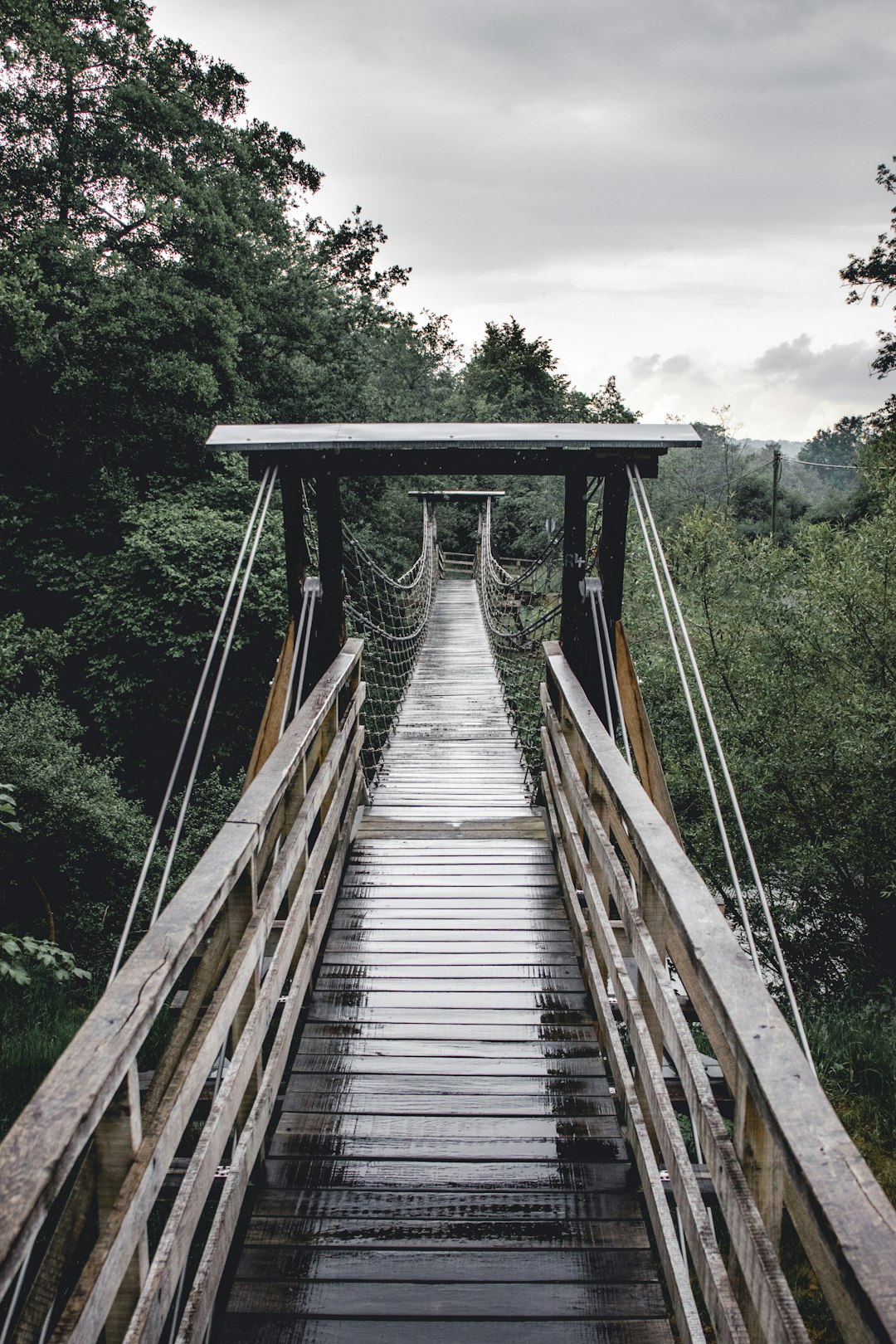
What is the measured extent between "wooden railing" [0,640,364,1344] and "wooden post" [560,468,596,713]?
5.26ft

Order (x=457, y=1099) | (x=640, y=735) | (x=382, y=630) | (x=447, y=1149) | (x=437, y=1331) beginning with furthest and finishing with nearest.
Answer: (x=382, y=630)
(x=640, y=735)
(x=457, y=1099)
(x=447, y=1149)
(x=437, y=1331)

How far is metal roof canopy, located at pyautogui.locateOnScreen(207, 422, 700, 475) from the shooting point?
2932mm

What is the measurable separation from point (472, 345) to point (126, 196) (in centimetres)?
2687

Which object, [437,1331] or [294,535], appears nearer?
[437,1331]

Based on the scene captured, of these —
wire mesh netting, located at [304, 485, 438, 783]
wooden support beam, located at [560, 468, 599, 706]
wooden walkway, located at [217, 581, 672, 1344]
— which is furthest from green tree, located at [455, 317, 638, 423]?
wooden walkway, located at [217, 581, 672, 1344]

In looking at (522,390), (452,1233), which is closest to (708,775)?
(452,1233)

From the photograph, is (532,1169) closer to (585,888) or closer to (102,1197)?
(585,888)

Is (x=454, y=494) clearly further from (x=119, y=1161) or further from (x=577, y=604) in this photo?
(x=119, y=1161)

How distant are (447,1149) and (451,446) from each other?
7.28ft

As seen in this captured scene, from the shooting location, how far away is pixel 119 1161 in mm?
1168

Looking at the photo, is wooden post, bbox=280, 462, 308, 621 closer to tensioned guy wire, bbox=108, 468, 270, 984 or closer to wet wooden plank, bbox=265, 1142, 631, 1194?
tensioned guy wire, bbox=108, 468, 270, 984

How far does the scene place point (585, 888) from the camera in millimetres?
2420

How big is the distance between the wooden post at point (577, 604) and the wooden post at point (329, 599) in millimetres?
992

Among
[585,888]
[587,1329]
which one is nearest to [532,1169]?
[587,1329]
